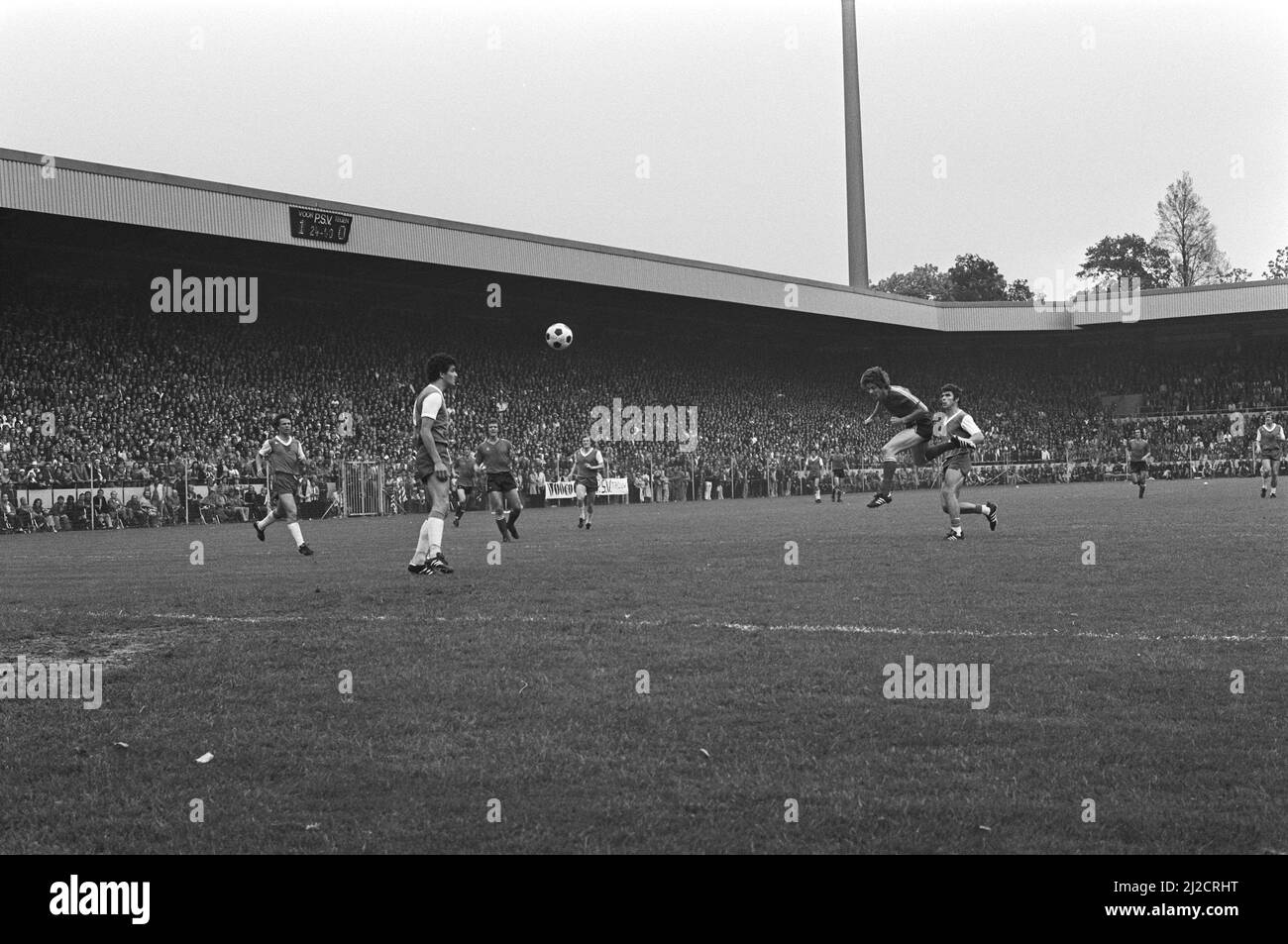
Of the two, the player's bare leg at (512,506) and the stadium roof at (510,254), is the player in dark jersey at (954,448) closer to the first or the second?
the player's bare leg at (512,506)

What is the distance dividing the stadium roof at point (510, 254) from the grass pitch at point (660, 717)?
24405 mm

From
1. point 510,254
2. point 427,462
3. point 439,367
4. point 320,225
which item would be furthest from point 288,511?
point 510,254

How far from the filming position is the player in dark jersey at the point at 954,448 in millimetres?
16672

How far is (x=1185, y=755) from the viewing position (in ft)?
16.0

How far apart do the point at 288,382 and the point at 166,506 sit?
9386mm

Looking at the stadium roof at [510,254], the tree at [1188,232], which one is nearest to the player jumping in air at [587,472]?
the stadium roof at [510,254]

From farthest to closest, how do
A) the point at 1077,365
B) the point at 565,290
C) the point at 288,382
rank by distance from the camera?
the point at 1077,365 < the point at 565,290 < the point at 288,382

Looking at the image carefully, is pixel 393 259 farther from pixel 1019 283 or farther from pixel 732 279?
pixel 1019 283

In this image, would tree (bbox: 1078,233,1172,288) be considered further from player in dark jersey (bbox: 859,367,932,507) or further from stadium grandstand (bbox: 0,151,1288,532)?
player in dark jersey (bbox: 859,367,932,507)

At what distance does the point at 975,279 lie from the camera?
348 ft

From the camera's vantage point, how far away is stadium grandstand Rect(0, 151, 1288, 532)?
33.2 metres

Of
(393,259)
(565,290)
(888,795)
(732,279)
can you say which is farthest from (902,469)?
(888,795)

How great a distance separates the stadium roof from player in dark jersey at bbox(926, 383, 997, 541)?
25.9 metres

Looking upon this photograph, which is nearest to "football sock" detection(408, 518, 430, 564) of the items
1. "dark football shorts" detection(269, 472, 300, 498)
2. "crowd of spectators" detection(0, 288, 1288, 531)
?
"dark football shorts" detection(269, 472, 300, 498)
